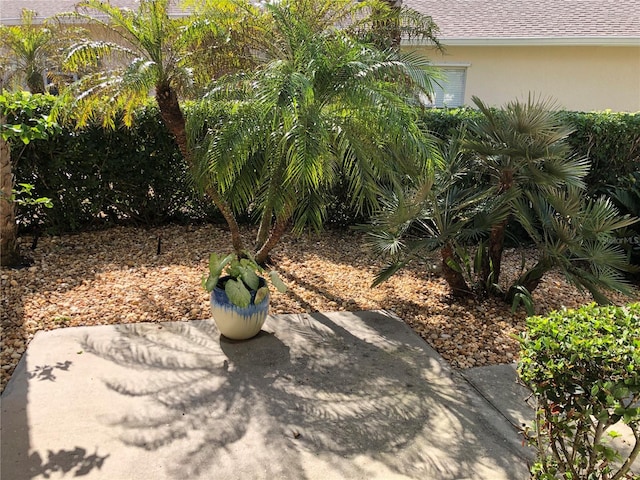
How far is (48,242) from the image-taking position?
6.08m

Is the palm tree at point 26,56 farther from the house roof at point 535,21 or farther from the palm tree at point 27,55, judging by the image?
the house roof at point 535,21

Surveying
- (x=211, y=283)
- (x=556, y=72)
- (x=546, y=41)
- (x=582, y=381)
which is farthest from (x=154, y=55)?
(x=556, y=72)

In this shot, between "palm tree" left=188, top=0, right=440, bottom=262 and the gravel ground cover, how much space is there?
108 centimetres

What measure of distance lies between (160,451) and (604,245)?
419 centimetres

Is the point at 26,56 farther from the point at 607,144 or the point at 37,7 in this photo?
the point at 607,144

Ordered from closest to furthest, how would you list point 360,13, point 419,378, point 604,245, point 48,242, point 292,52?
1. point 419,378
2. point 292,52
3. point 604,245
4. point 360,13
5. point 48,242

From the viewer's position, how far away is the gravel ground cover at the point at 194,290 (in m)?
4.15

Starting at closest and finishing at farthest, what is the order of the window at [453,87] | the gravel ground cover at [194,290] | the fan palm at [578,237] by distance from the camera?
1. the gravel ground cover at [194,290]
2. the fan palm at [578,237]
3. the window at [453,87]

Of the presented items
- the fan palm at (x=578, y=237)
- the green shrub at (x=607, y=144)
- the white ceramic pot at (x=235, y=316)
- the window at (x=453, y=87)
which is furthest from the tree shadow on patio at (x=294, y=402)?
the window at (x=453, y=87)

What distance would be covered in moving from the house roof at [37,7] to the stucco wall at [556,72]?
23.9ft

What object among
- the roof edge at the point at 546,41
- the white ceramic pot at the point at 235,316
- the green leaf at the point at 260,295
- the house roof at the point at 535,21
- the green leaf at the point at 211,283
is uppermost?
the house roof at the point at 535,21

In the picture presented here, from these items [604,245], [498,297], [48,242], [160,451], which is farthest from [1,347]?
[604,245]

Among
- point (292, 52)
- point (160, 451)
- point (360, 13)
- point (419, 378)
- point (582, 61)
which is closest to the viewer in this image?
point (160, 451)

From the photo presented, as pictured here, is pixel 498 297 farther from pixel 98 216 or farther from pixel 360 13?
pixel 98 216
